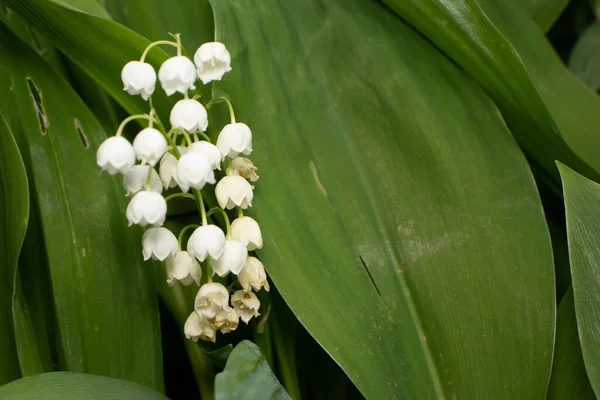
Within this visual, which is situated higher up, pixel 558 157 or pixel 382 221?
pixel 558 157

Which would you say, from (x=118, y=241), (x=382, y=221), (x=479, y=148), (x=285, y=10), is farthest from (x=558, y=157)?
(x=118, y=241)

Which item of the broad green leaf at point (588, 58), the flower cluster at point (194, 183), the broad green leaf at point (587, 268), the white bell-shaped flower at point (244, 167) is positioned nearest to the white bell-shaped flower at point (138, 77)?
the flower cluster at point (194, 183)

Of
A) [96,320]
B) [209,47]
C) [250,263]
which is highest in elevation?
[209,47]

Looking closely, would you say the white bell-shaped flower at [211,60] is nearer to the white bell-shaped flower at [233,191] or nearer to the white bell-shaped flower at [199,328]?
the white bell-shaped flower at [233,191]

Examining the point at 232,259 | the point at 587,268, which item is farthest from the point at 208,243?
the point at 587,268

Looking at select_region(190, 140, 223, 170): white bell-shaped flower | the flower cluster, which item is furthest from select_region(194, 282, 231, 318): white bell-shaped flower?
select_region(190, 140, 223, 170): white bell-shaped flower

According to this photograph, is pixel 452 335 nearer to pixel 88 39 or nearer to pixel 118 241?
pixel 118 241

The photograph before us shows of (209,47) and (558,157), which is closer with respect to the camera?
(209,47)
